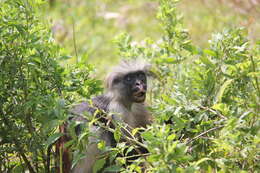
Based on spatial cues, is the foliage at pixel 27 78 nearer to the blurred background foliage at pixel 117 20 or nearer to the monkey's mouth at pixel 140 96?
the monkey's mouth at pixel 140 96

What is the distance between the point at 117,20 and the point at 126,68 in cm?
628

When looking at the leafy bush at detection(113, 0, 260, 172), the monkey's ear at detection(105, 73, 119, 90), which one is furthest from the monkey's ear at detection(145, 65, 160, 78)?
the leafy bush at detection(113, 0, 260, 172)

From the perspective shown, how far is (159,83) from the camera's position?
18.0 ft

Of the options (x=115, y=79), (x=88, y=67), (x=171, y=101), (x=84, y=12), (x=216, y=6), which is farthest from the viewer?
(x=84, y=12)

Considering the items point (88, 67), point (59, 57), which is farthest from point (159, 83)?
point (59, 57)

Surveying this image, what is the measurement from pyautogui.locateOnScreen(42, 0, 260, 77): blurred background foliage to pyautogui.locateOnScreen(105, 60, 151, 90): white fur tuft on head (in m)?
3.40

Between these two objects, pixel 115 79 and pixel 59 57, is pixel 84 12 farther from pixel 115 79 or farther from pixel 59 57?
pixel 59 57

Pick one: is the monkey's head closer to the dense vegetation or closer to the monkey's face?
the monkey's face

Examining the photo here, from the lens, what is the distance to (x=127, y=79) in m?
5.39

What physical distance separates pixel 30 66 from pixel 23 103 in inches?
11.4

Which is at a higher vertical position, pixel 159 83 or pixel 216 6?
pixel 216 6

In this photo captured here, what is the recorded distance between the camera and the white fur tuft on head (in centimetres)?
536

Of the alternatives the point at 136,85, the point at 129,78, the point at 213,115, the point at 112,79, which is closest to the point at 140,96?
the point at 136,85

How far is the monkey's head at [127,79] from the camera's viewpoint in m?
5.31
